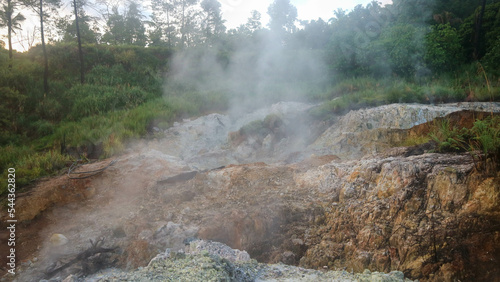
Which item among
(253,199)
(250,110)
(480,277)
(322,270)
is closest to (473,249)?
(480,277)

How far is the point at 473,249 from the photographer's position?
218 cm

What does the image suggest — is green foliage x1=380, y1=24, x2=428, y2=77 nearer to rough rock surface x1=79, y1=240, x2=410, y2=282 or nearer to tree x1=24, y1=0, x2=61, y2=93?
rough rock surface x1=79, y1=240, x2=410, y2=282

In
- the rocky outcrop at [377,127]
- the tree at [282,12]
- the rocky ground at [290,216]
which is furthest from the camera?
the tree at [282,12]

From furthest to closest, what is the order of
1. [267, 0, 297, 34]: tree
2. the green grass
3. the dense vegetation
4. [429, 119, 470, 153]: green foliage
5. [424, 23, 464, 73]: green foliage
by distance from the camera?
[267, 0, 297, 34]: tree, [424, 23, 464, 73]: green foliage, the dense vegetation, the green grass, [429, 119, 470, 153]: green foliage

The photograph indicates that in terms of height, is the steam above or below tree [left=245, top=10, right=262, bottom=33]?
below

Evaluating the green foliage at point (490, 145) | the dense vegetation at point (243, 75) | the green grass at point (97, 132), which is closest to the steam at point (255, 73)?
the dense vegetation at point (243, 75)

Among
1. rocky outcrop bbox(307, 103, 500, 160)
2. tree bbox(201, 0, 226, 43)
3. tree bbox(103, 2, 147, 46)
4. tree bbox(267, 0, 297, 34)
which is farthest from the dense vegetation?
tree bbox(201, 0, 226, 43)

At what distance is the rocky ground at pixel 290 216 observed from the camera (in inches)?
90.1

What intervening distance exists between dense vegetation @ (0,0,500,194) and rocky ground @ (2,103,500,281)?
4.98ft

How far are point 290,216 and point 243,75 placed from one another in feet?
30.4

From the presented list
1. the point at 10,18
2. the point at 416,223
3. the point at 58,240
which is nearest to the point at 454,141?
the point at 416,223

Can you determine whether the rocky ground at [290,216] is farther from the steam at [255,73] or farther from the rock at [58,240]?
the steam at [255,73]

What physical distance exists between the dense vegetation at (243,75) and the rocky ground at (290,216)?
1.52 m

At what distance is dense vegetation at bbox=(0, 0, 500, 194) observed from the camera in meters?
7.21
